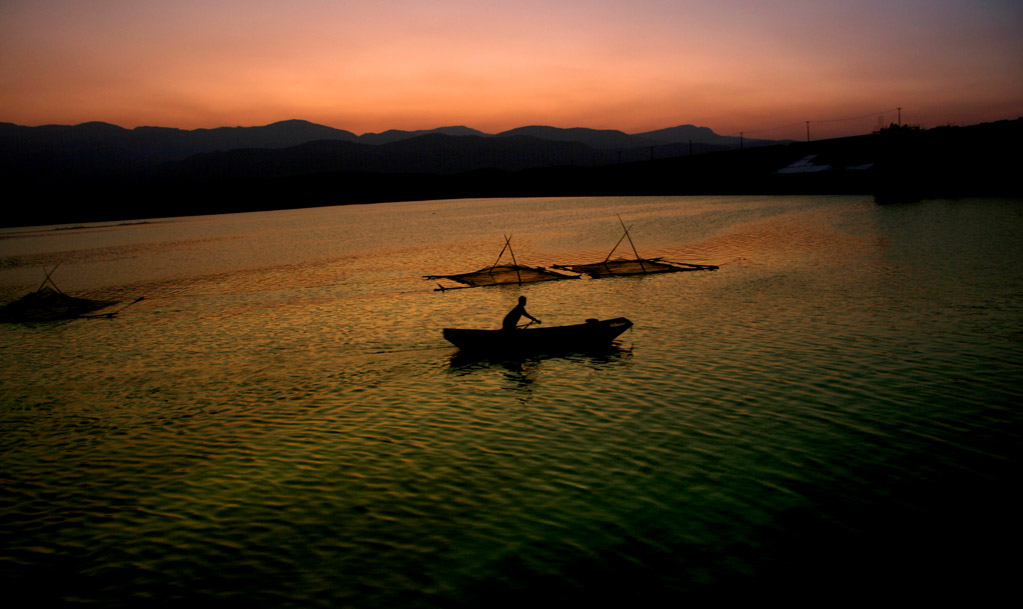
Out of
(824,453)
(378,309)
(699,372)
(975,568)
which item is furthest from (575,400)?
(378,309)

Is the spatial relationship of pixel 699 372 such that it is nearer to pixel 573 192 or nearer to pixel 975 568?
pixel 975 568

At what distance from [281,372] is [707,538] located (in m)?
15.6

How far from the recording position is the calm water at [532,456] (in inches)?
342

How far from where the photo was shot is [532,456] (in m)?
12.6

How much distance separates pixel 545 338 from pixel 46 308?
3024cm

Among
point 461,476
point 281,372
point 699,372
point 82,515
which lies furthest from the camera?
point 281,372

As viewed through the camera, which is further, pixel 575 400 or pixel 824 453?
pixel 575 400

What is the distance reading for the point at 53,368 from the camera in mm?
23125

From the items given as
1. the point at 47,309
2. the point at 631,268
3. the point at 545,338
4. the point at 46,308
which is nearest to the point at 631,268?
the point at 631,268

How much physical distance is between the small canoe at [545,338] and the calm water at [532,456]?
0.62 metres

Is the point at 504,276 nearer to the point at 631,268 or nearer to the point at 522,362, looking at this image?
the point at 631,268

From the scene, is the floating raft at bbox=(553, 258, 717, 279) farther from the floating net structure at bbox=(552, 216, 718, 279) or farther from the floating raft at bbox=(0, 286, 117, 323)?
the floating raft at bbox=(0, 286, 117, 323)

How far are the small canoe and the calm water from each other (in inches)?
24.3

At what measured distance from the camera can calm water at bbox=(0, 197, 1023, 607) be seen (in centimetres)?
869
